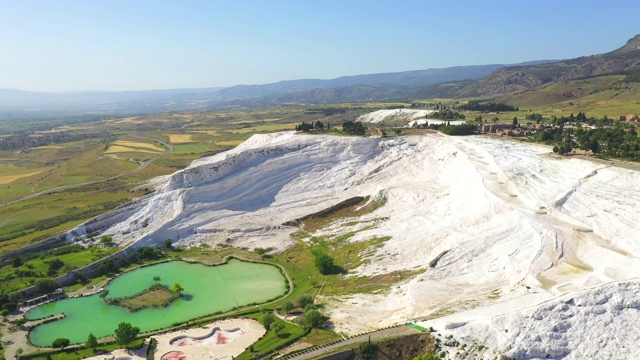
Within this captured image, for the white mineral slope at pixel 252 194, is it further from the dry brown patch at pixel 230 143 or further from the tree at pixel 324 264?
the dry brown patch at pixel 230 143

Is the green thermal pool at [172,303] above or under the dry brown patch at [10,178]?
under

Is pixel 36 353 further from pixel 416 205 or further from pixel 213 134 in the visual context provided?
pixel 213 134

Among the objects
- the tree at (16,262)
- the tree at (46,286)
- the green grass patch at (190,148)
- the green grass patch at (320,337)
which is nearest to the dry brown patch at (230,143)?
the green grass patch at (190,148)

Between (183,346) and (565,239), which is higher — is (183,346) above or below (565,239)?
below

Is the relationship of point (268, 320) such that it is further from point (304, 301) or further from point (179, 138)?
point (179, 138)

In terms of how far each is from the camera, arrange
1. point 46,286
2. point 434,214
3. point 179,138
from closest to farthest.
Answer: point 46,286
point 434,214
point 179,138

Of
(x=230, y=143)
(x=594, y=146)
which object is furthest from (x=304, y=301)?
(x=230, y=143)

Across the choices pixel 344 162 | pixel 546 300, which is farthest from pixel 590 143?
pixel 546 300
